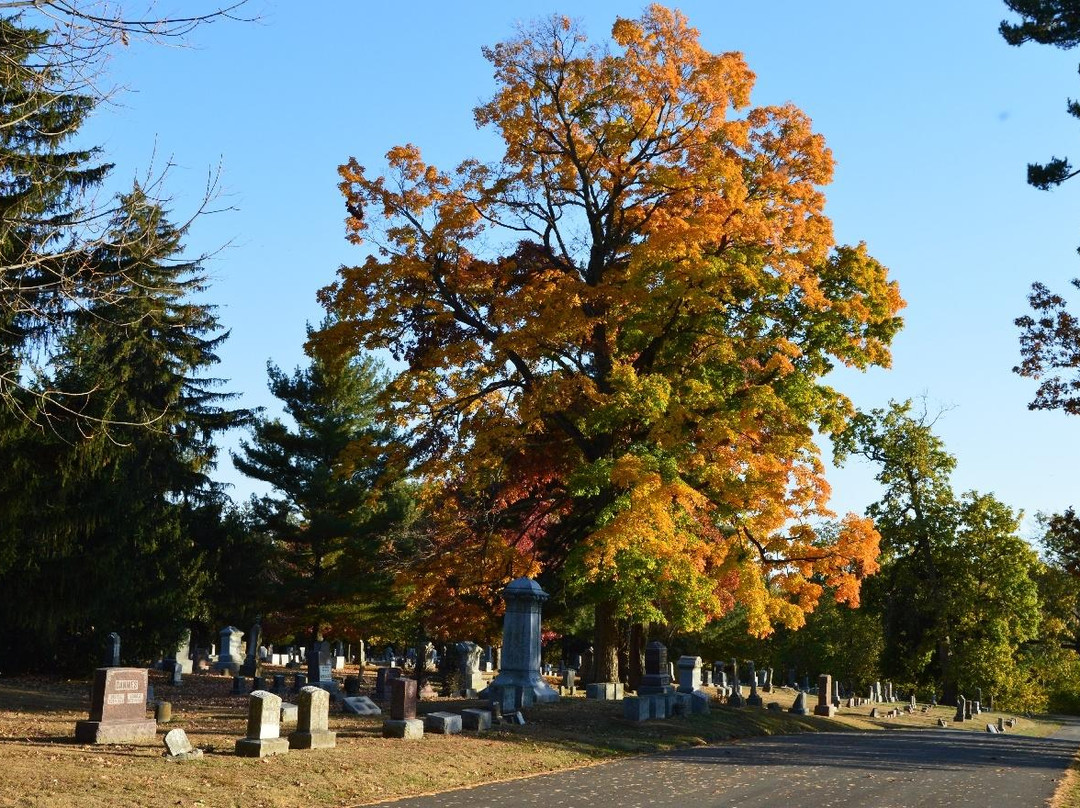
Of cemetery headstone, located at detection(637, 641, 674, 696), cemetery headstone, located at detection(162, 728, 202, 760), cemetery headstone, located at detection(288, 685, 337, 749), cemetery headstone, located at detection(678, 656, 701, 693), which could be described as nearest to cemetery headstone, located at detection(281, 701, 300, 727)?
cemetery headstone, located at detection(288, 685, 337, 749)

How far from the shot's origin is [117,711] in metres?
14.4

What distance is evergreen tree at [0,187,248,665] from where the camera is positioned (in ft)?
85.3

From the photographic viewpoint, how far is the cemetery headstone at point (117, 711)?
14.1 meters

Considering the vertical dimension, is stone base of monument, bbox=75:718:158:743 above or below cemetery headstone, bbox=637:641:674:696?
below

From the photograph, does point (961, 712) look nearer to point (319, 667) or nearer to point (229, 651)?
point (319, 667)

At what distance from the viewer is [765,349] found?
2291cm

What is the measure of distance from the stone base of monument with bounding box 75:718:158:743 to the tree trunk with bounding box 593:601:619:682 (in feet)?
40.2

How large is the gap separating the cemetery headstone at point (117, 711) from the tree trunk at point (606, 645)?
40.2 feet

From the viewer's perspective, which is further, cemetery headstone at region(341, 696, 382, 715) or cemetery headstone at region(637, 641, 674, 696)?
cemetery headstone at region(637, 641, 674, 696)

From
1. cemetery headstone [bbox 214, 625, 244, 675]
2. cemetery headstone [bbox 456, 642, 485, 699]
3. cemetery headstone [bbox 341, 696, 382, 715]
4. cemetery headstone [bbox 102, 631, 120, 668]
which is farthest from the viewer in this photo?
cemetery headstone [bbox 214, 625, 244, 675]

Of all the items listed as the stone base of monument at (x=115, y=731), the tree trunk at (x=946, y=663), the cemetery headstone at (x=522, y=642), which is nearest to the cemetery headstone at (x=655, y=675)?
the cemetery headstone at (x=522, y=642)

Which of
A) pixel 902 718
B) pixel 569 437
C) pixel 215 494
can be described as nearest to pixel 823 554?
pixel 569 437

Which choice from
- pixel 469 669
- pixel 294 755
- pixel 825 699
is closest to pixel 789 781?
pixel 294 755

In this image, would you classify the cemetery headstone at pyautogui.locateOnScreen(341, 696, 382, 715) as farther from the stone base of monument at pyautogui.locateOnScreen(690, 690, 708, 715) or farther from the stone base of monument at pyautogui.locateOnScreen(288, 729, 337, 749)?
the stone base of monument at pyautogui.locateOnScreen(690, 690, 708, 715)
